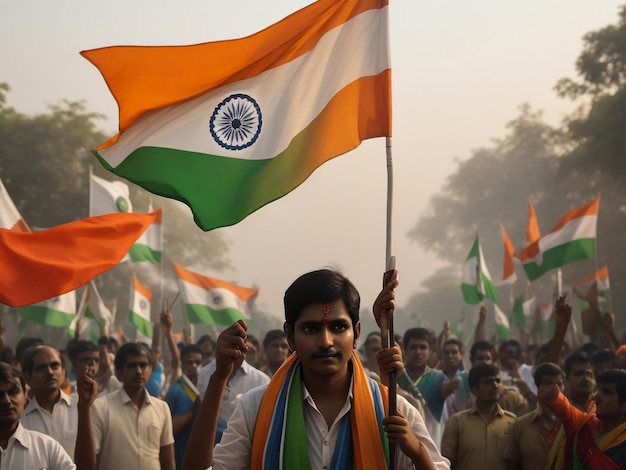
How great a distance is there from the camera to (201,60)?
5.65m

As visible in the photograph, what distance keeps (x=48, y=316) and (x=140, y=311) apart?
3925mm

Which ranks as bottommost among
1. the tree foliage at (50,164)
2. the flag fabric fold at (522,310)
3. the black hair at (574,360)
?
the black hair at (574,360)

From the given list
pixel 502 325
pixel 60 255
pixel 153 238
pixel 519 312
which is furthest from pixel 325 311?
pixel 502 325

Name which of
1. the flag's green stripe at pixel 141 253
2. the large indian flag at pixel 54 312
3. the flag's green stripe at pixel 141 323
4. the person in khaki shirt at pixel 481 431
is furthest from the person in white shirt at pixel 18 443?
the flag's green stripe at pixel 141 323

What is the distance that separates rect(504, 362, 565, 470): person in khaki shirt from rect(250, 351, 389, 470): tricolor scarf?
414 centimetres

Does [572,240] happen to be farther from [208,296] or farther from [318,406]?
[318,406]

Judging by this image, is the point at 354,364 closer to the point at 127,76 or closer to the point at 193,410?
the point at 127,76

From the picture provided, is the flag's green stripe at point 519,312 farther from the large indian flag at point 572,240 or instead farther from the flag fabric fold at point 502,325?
the large indian flag at point 572,240

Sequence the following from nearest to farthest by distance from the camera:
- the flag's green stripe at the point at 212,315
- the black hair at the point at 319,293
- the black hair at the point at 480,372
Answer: the black hair at the point at 319,293 < the black hair at the point at 480,372 < the flag's green stripe at the point at 212,315

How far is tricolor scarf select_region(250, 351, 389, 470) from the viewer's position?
12.2 feet

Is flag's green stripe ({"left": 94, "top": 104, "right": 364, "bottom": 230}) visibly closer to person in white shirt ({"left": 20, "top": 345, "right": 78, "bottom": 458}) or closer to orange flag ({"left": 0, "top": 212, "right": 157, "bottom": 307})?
orange flag ({"left": 0, "top": 212, "right": 157, "bottom": 307})

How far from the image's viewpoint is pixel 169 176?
5.54 m

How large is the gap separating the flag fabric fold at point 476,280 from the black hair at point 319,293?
13074 millimetres

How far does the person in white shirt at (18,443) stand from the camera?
535cm
